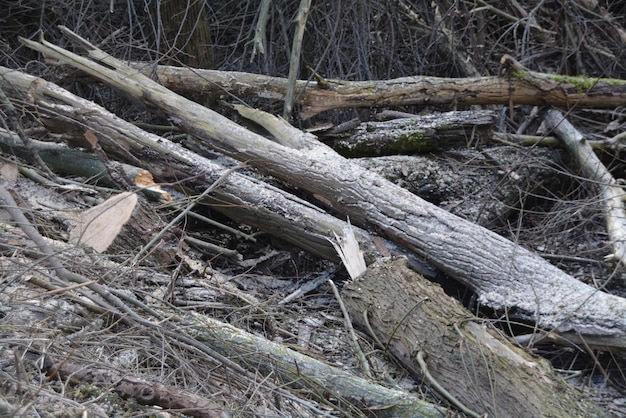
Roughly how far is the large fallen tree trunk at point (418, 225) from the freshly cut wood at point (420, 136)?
0.51m

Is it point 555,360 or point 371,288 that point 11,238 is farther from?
point 555,360

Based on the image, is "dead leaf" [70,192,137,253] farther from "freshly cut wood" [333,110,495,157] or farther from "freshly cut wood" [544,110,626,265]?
"freshly cut wood" [544,110,626,265]

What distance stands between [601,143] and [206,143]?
8.89 ft

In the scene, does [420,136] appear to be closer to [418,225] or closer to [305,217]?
[418,225]

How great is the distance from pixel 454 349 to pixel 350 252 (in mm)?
878

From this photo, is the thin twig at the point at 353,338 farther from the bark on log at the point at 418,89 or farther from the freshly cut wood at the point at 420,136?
the bark on log at the point at 418,89

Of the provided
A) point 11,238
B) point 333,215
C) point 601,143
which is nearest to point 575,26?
point 601,143

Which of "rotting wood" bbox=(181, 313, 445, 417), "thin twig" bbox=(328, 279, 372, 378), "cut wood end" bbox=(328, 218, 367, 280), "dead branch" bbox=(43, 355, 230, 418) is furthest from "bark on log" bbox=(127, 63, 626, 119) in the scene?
"dead branch" bbox=(43, 355, 230, 418)

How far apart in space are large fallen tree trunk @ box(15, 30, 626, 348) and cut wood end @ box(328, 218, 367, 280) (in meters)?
0.20

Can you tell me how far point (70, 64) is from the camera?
4.55 meters

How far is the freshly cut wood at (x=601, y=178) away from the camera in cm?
382

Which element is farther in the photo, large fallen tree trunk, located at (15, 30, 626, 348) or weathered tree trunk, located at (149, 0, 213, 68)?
weathered tree trunk, located at (149, 0, 213, 68)

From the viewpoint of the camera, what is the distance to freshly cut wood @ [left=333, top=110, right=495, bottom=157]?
4.63m

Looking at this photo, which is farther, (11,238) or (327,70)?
(327,70)
